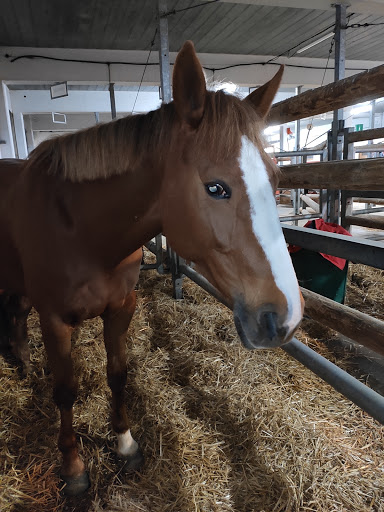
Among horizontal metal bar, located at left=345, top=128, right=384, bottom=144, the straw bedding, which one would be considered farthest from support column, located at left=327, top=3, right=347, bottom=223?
the straw bedding

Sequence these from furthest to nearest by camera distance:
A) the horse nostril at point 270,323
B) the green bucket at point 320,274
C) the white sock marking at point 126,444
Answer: the green bucket at point 320,274 < the white sock marking at point 126,444 < the horse nostril at point 270,323

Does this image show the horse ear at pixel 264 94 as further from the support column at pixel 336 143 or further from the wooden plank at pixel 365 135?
the wooden plank at pixel 365 135

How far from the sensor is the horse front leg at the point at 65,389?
1505mm

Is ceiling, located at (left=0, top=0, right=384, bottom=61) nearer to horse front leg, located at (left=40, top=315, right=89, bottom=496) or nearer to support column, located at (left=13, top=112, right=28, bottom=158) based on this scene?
support column, located at (left=13, top=112, right=28, bottom=158)

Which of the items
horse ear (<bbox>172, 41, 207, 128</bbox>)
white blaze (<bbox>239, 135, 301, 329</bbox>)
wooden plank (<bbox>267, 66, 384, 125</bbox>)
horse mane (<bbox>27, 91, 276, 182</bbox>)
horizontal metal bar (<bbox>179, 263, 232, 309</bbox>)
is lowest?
horizontal metal bar (<bbox>179, 263, 232, 309</bbox>)

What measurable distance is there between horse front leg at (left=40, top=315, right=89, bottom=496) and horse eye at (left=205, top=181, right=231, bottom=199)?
0.91 m

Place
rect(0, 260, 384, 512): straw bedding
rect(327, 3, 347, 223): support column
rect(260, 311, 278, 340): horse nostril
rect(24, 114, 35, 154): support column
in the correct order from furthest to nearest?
1. rect(24, 114, 35, 154): support column
2. rect(327, 3, 347, 223): support column
3. rect(0, 260, 384, 512): straw bedding
4. rect(260, 311, 278, 340): horse nostril

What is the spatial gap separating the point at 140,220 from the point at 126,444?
116cm

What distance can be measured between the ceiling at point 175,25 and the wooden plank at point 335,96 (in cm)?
270

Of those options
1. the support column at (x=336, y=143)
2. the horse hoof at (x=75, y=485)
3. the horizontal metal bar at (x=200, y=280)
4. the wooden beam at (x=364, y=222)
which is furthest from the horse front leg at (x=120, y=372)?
the wooden beam at (x=364, y=222)

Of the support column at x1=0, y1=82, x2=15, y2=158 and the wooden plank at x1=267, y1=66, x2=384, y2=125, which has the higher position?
the support column at x1=0, y1=82, x2=15, y2=158

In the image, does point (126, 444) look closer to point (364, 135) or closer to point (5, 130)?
point (364, 135)

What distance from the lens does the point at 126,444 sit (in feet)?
5.66

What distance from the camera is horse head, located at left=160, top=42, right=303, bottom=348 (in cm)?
96
